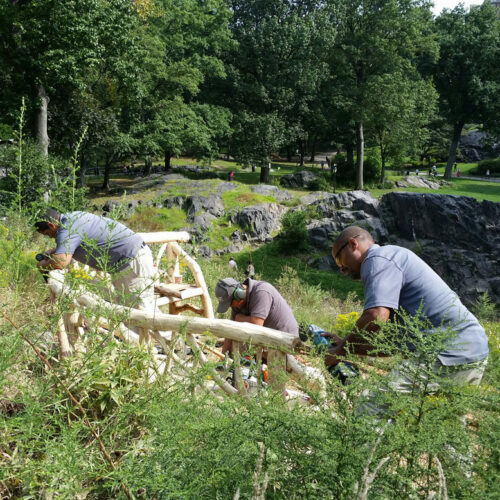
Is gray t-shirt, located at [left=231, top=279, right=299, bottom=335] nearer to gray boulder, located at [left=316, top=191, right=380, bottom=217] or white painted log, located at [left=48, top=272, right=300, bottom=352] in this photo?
white painted log, located at [left=48, top=272, right=300, bottom=352]

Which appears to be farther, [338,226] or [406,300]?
[338,226]

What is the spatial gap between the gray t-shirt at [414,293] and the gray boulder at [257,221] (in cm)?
1947

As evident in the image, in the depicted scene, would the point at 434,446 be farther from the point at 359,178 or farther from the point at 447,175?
the point at 447,175

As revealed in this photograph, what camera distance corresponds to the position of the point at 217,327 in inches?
86.7

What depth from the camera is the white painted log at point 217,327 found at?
207 cm

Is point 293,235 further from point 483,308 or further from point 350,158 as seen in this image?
point 483,308

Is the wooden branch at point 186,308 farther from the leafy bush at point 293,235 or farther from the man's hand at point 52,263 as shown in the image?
the leafy bush at point 293,235

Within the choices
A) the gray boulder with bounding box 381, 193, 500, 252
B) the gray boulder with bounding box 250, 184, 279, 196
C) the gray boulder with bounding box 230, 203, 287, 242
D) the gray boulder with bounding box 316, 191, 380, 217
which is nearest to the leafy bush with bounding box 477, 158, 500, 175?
the gray boulder with bounding box 381, 193, 500, 252

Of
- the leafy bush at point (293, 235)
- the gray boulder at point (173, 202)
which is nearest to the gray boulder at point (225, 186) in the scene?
the gray boulder at point (173, 202)

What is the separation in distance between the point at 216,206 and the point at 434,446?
2165 centimetres

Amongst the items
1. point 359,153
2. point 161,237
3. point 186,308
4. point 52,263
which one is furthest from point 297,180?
point 52,263

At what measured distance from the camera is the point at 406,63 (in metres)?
28.5

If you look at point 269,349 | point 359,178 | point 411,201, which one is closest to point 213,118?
point 359,178

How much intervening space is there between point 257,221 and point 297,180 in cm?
792
